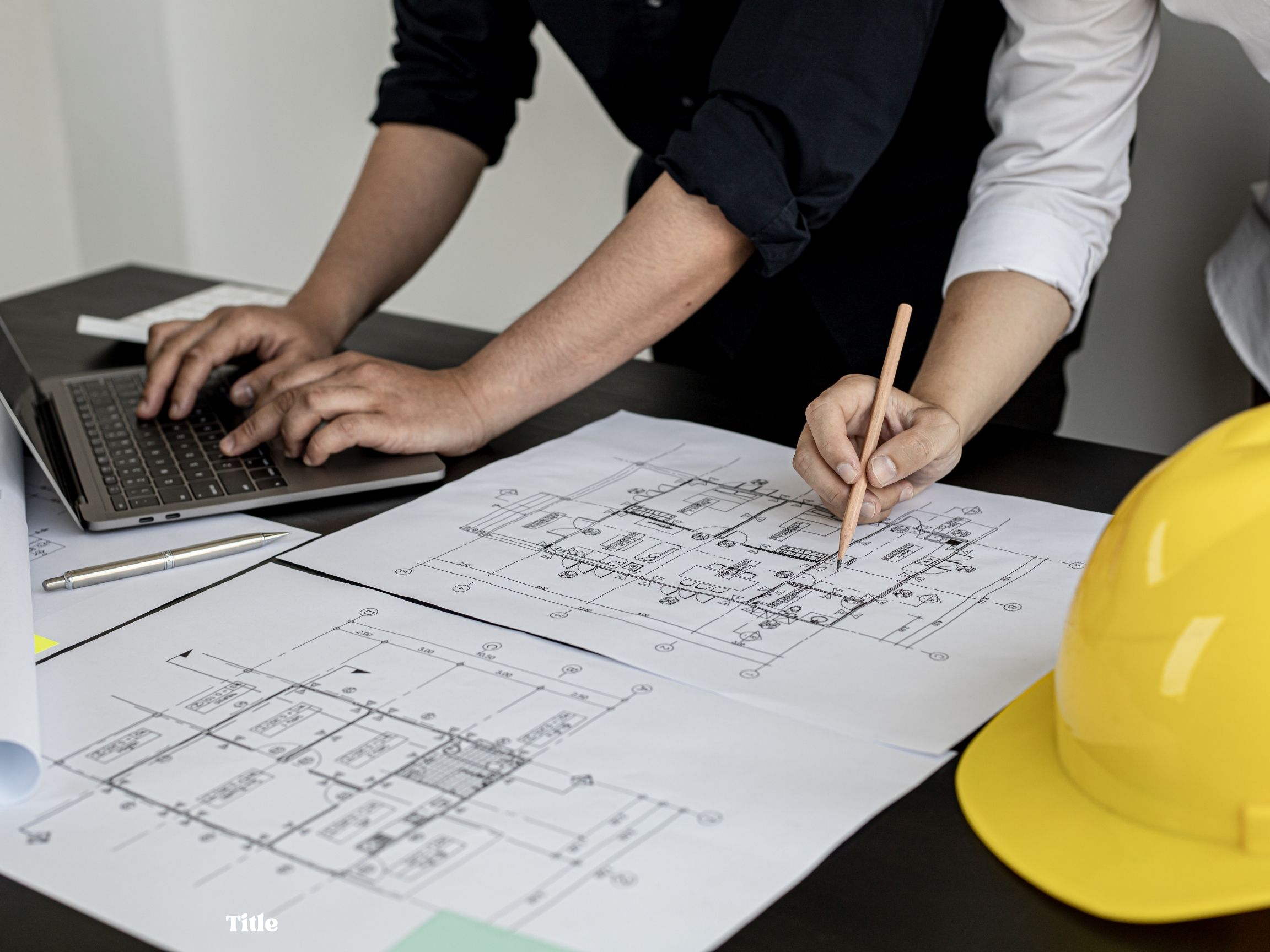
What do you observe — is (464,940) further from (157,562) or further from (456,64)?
(456,64)

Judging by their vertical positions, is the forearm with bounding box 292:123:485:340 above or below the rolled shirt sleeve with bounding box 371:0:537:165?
below

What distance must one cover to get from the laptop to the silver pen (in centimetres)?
7

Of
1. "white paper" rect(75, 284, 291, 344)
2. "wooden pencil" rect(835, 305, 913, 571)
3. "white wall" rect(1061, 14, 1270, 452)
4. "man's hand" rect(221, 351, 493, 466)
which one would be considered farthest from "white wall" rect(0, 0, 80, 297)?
"wooden pencil" rect(835, 305, 913, 571)

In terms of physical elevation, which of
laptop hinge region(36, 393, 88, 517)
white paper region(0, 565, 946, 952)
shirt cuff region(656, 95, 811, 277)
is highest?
shirt cuff region(656, 95, 811, 277)

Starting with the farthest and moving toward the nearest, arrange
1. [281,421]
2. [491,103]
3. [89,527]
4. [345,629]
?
[491,103], [281,421], [89,527], [345,629]

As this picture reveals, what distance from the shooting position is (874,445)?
856mm

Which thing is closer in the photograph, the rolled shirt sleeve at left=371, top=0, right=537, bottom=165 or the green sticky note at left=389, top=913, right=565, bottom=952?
the green sticky note at left=389, top=913, right=565, bottom=952

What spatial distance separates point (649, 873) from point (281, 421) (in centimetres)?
61

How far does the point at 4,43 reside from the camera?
9.63ft

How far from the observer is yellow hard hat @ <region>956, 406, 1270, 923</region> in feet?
1.61

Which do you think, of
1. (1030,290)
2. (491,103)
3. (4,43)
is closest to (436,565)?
(1030,290)

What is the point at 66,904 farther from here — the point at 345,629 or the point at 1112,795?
the point at 1112,795

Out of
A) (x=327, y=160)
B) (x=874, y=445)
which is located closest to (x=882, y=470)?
(x=874, y=445)

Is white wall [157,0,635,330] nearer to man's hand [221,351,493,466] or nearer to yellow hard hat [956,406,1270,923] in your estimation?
man's hand [221,351,493,466]
